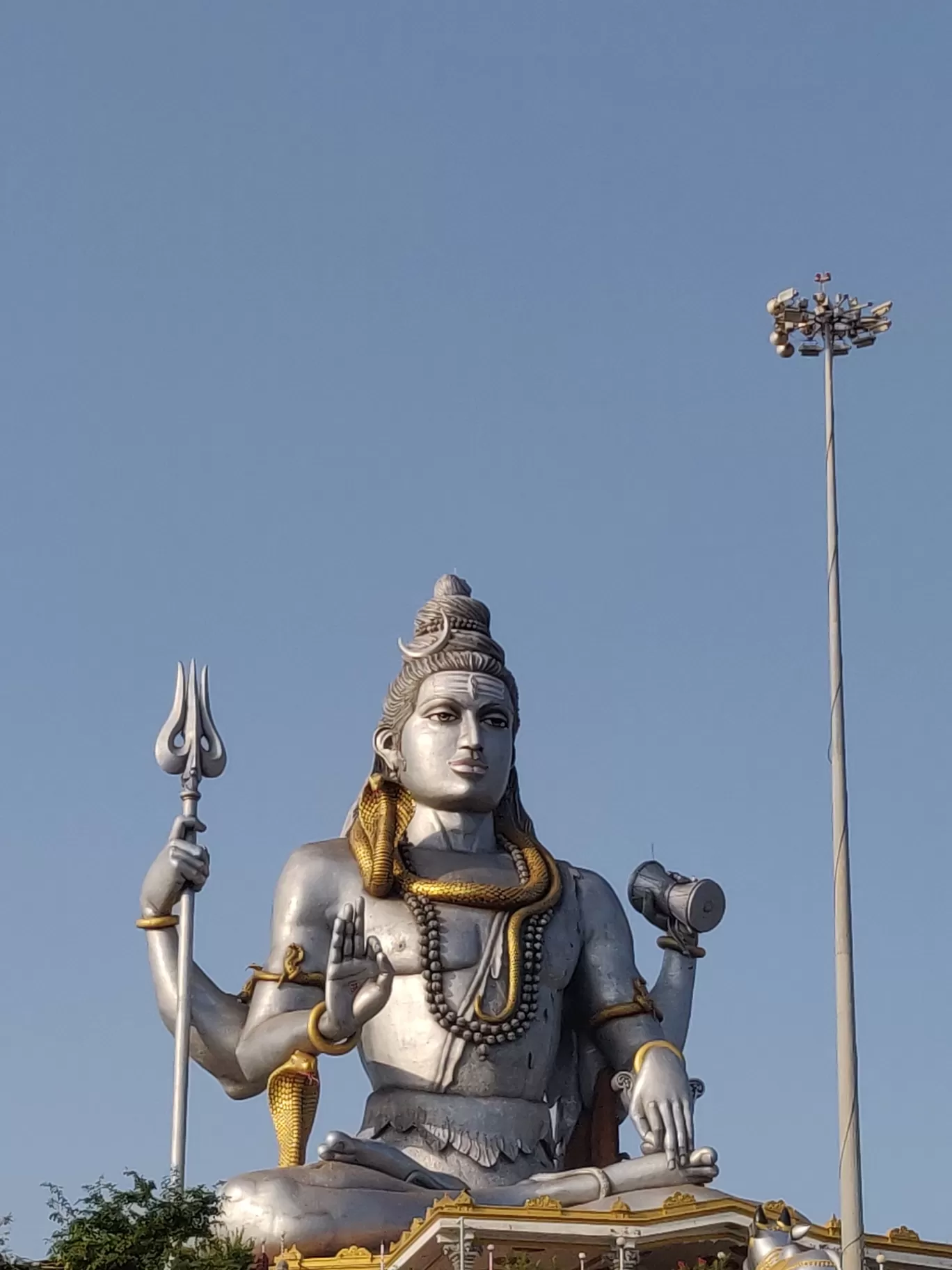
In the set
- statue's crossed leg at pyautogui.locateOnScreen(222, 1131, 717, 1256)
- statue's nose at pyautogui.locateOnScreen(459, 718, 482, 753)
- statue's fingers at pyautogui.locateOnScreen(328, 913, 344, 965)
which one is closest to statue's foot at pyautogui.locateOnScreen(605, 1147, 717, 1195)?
statue's crossed leg at pyautogui.locateOnScreen(222, 1131, 717, 1256)

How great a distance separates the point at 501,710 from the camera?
25.7 metres

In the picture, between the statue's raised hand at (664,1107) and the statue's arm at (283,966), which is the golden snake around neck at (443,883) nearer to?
the statue's arm at (283,966)

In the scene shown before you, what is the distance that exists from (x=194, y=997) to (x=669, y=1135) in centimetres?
411

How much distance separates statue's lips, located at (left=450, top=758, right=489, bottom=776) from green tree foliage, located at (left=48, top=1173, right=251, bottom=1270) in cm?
Result: 601

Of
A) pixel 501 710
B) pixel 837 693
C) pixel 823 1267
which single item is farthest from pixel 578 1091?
pixel 837 693

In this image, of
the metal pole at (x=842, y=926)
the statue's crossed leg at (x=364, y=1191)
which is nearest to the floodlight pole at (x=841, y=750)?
the metal pole at (x=842, y=926)

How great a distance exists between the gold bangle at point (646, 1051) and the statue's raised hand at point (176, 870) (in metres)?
3.82

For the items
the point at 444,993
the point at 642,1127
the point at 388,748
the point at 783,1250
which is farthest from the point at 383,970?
the point at 783,1250

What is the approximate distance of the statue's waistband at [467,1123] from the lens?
24.2 meters

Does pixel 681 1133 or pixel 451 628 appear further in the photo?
pixel 451 628

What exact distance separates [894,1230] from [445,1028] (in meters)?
4.26

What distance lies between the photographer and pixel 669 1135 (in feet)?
77.6

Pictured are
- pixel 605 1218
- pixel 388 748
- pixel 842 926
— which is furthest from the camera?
pixel 388 748

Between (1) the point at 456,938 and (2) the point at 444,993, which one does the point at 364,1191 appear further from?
(1) the point at 456,938
